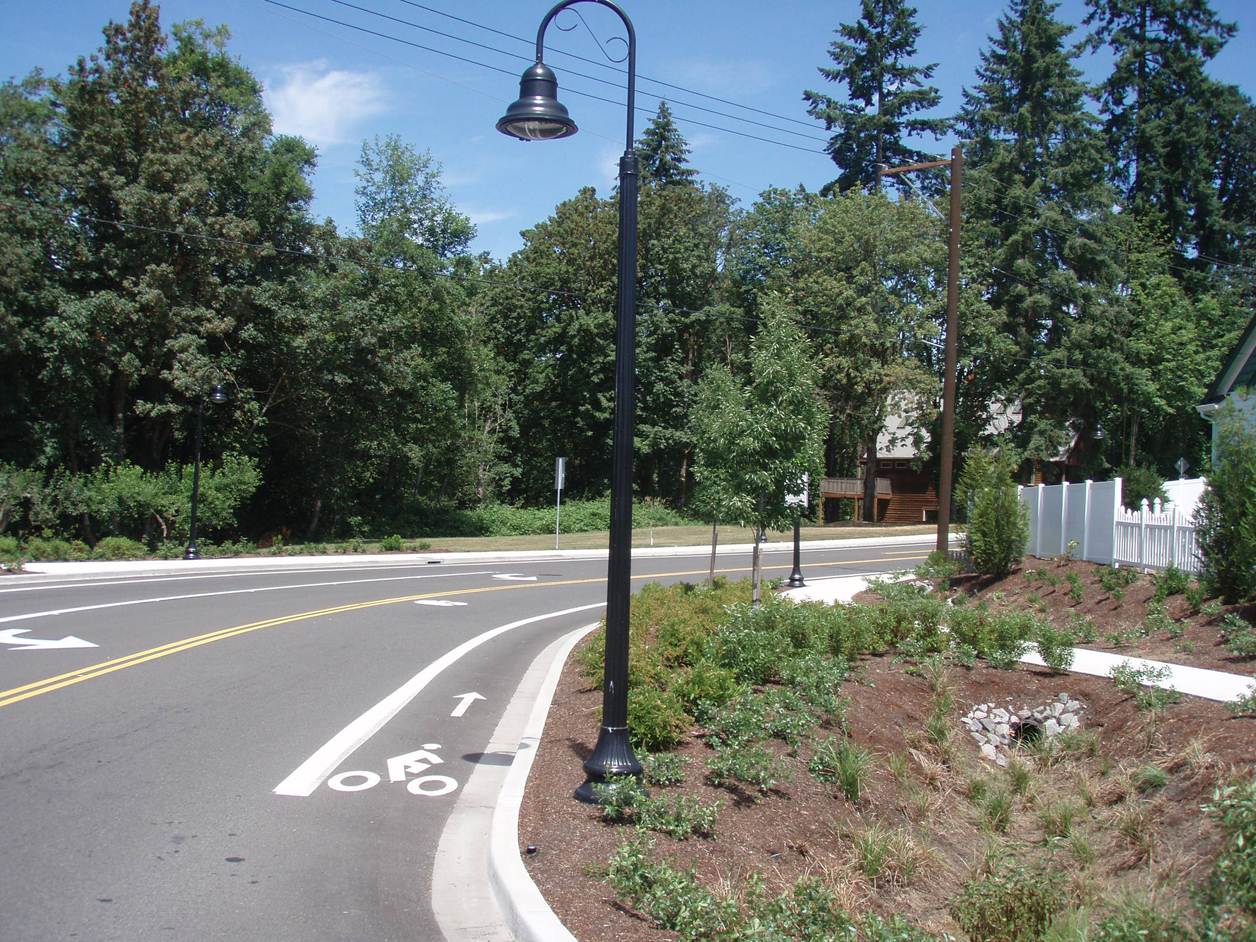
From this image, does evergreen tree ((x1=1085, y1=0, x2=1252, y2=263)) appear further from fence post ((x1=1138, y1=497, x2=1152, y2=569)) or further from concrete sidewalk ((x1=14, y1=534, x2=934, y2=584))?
fence post ((x1=1138, y1=497, x2=1152, y2=569))

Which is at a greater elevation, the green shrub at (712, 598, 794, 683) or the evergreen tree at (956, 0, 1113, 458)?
the evergreen tree at (956, 0, 1113, 458)

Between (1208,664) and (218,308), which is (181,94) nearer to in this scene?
(218,308)

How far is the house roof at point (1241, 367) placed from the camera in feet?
76.5

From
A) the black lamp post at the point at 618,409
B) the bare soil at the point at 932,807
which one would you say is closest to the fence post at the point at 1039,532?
the bare soil at the point at 932,807

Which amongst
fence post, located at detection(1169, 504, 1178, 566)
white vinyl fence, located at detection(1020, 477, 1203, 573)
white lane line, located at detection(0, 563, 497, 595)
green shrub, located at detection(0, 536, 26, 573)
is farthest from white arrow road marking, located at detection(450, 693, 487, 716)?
green shrub, located at detection(0, 536, 26, 573)

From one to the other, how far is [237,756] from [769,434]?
10.3 m

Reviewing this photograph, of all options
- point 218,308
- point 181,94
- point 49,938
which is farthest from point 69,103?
point 49,938

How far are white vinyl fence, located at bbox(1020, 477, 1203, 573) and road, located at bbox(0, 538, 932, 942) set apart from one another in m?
10.2

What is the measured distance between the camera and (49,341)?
2800 cm

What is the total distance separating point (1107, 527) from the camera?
55.3 ft

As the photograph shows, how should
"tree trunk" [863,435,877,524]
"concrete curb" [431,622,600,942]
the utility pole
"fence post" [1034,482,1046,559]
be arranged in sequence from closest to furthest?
"concrete curb" [431,622,600,942], "fence post" [1034,482,1046,559], the utility pole, "tree trunk" [863,435,877,524]

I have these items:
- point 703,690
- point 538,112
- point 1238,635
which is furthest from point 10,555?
point 1238,635

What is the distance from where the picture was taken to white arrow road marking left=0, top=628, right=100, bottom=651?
444 inches

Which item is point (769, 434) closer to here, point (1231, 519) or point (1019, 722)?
point (1231, 519)
